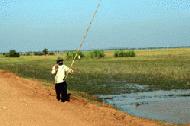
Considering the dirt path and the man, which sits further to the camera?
the man

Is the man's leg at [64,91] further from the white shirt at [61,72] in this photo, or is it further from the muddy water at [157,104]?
→ the muddy water at [157,104]

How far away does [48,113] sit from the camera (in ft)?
45.3

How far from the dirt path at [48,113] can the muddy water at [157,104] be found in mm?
2959

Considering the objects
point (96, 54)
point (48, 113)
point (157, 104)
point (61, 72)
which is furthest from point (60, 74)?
point (96, 54)

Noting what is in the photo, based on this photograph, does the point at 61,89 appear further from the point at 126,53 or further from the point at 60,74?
the point at 126,53

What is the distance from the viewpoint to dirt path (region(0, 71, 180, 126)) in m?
12.8

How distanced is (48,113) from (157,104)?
1012 cm

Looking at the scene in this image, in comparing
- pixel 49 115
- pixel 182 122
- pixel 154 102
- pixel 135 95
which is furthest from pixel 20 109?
pixel 135 95

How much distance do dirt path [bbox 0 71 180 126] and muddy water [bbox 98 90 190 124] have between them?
2.96 metres

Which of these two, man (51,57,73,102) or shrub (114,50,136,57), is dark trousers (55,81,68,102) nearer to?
man (51,57,73,102)

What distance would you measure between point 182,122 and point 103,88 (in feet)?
43.4

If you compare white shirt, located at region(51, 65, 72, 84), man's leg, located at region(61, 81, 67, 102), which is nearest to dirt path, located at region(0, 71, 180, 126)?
man's leg, located at region(61, 81, 67, 102)

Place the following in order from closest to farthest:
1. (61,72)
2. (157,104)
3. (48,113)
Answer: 1. (48,113)
2. (61,72)
3. (157,104)

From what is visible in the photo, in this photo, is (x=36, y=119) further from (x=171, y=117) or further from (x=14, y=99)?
(x=171, y=117)
